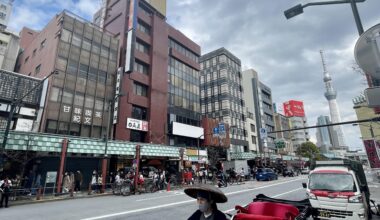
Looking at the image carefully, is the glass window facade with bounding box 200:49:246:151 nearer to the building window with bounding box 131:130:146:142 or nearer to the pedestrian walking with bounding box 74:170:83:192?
the building window with bounding box 131:130:146:142

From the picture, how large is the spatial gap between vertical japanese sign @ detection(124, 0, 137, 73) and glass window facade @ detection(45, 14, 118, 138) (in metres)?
2.46

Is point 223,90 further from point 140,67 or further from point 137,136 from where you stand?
point 137,136

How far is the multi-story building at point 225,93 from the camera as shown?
52.4 meters

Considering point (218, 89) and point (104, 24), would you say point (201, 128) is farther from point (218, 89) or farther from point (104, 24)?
point (104, 24)

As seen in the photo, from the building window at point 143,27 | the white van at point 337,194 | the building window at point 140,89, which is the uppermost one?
the building window at point 143,27

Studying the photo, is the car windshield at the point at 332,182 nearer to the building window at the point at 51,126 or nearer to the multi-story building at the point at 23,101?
the building window at the point at 51,126

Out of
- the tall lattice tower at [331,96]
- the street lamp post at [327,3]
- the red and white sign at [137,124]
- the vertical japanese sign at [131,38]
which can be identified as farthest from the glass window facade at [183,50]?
the tall lattice tower at [331,96]

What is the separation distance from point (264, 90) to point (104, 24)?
50.6m

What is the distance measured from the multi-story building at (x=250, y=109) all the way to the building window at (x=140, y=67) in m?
31.4

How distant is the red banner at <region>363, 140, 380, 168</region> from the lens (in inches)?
1105

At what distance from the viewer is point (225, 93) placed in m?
53.4

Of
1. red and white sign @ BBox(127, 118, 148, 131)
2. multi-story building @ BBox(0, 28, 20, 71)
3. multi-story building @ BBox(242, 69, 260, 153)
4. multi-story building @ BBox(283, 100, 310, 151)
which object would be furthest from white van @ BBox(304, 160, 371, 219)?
multi-story building @ BBox(283, 100, 310, 151)

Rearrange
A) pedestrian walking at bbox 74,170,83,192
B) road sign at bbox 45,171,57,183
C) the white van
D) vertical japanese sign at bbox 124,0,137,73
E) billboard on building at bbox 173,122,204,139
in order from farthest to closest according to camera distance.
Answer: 1. billboard on building at bbox 173,122,204,139
2. vertical japanese sign at bbox 124,0,137,73
3. pedestrian walking at bbox 74,170,83,192
4. road sign at bbox 45,171,57,183
5. the white van

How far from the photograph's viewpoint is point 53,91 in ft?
79.2
